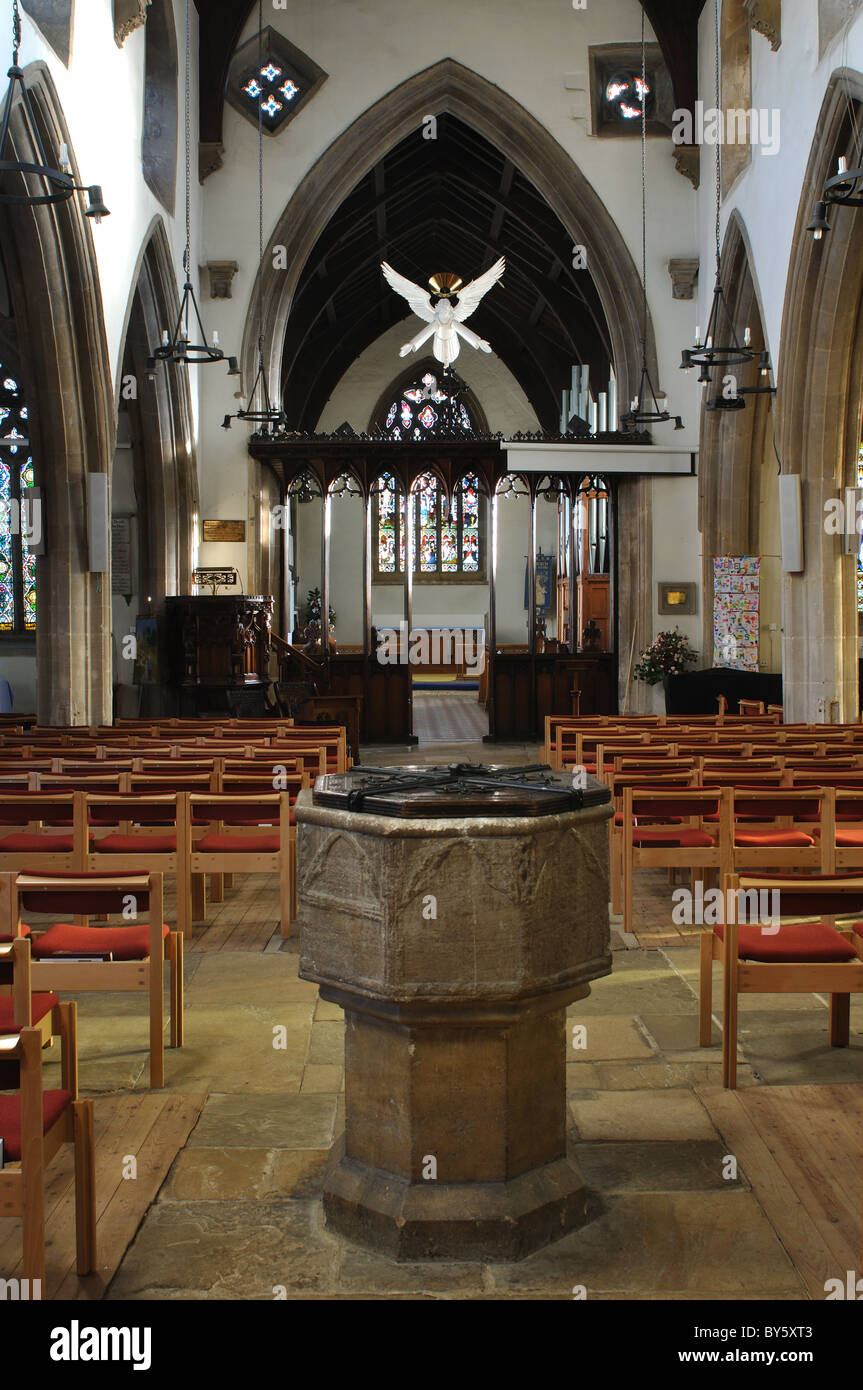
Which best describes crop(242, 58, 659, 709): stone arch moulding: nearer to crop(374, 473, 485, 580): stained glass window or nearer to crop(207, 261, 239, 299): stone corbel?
crop(207, 261, 239, 299): stone corbel

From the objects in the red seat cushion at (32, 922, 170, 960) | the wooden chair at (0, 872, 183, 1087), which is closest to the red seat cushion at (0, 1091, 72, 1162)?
the wooden chair at (0, 872, 183, 1087)

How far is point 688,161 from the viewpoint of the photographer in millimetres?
15172

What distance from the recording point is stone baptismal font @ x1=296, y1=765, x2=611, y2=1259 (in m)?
2.33

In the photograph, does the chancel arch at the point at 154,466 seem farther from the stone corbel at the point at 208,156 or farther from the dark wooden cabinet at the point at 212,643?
the stone corbel at the point at 208,156

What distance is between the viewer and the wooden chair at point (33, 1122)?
2.02 m

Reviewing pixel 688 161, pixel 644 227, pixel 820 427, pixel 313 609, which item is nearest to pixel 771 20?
pixel 688 161

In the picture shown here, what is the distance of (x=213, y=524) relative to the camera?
1511 cm

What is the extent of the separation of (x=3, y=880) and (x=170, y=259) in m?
12.2

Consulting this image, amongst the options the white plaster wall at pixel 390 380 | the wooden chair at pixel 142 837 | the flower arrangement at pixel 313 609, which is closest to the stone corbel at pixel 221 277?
the flower arrangement at pixel 313 609

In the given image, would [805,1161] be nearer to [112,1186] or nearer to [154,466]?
[112,1186]
